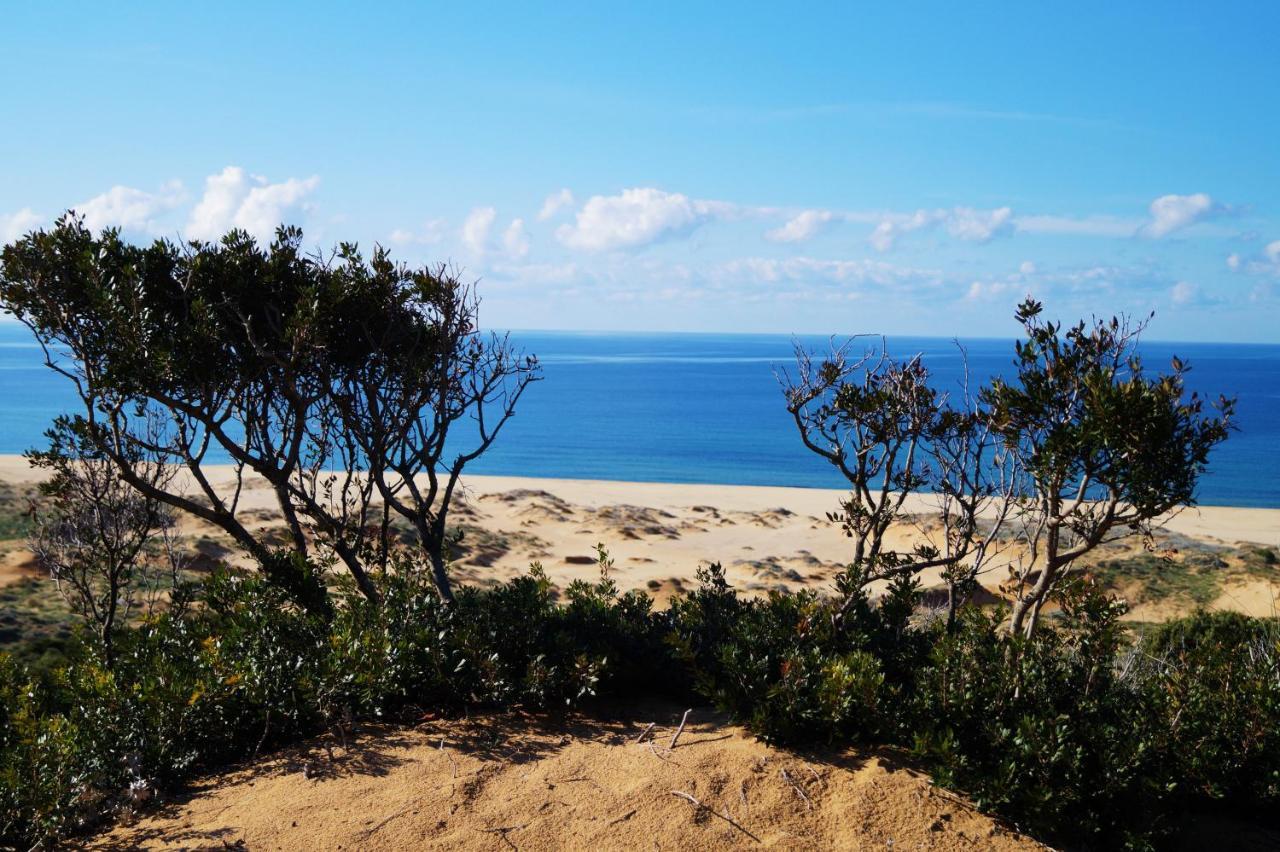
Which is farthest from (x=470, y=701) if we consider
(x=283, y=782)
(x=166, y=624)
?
(x=166, y=624)

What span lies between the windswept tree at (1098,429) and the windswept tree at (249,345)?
3889 millimetres

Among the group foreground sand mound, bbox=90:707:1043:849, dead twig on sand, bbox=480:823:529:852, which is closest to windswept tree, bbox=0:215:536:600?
foreground sand mound, bbox=90:707:1043:849

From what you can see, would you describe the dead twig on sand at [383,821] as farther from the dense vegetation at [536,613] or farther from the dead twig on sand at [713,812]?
the dead twig on sand at [713,812]

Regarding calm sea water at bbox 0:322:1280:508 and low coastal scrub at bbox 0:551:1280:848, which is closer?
low coastal scrub at bbox 0:551:1280:848

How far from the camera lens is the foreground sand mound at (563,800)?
4.83m

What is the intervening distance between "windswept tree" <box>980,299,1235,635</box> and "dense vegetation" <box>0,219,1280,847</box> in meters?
0.02

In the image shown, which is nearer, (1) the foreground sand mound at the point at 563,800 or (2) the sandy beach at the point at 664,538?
(1) the foreground sand mound at the point at 563,800

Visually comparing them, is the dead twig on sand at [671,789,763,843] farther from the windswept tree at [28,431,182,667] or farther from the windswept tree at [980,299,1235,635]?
the windswept tree at [28,431,182,667]

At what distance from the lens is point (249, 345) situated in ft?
24.2

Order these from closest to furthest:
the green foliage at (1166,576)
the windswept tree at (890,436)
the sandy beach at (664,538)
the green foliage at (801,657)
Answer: the green foliage at (801,657)
the windswept tree at (890,436)
the green foliage at (1166,576)
the sandy beach at (664,538)

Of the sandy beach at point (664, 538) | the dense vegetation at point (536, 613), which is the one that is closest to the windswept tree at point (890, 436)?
the dense vegetation at point (536, 613)

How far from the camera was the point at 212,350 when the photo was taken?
282 inches

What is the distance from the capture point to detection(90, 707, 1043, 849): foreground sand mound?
4832 millimetres

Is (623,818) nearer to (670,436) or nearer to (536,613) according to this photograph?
(536,613)
